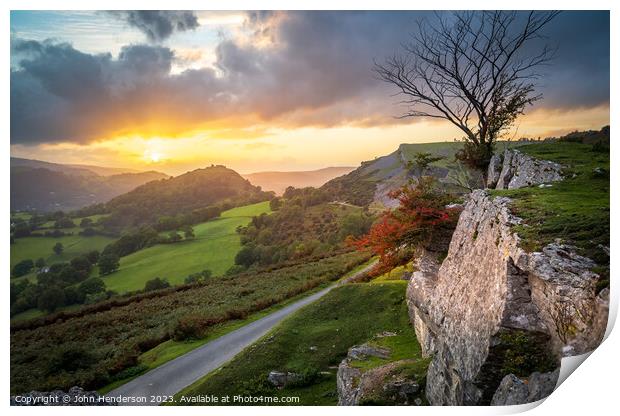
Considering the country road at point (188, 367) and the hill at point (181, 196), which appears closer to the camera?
the country road at point (188, 367)

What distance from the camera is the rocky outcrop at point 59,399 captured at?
887cm

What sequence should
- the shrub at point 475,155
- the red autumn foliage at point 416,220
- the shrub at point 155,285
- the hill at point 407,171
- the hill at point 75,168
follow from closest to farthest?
the hill at point 75,168
the red autumn foliage at point 416,220
the shrub at point 475,155
the hill at point 407,171
the shrub at point 155,285

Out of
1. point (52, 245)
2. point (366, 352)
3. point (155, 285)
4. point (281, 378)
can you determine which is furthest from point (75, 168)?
point (155, 285)

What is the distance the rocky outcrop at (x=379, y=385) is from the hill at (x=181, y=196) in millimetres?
9463

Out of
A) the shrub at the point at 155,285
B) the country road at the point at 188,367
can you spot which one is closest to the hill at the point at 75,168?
the country road at the point at 188,367

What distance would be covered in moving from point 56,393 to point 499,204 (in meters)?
10.4

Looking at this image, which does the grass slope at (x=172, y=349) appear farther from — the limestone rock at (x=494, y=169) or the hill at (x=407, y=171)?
the limestone rock at (x=494, y=169)

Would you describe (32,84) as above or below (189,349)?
above

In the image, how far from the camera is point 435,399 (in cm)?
762

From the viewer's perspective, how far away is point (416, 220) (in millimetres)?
10938
